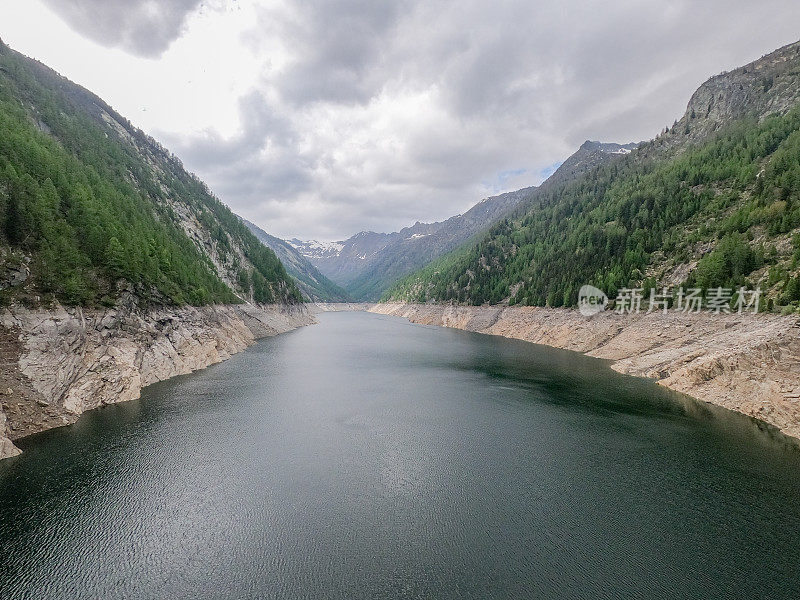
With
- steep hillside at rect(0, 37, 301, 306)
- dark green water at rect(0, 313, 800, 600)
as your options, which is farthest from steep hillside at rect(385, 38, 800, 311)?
steep hillside at rect(0, 37, 301, 306)

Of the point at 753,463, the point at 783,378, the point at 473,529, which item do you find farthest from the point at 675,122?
the point at 473,529

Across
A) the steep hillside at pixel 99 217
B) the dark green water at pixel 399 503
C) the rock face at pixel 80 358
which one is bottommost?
the dark green water at pixel 399 503

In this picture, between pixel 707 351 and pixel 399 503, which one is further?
pixel 707 351

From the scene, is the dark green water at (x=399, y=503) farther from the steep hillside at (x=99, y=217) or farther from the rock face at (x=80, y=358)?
the steep hillside at (x=99, y=217)

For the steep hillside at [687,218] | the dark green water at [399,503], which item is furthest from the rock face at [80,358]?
the steep hillside at [687,218]

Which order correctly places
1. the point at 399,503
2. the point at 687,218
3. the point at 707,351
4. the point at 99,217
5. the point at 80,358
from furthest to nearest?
the point at 687,218 < the point at 99,217 < the point at 707,351 < the point at 80,358 < the point at 399,503

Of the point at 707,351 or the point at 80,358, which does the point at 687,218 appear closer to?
the point at 707,351

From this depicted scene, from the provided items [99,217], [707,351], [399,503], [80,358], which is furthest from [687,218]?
→ [99,217]

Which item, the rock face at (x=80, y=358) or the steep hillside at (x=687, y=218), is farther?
the steep hillside at (x=687, y=218)
